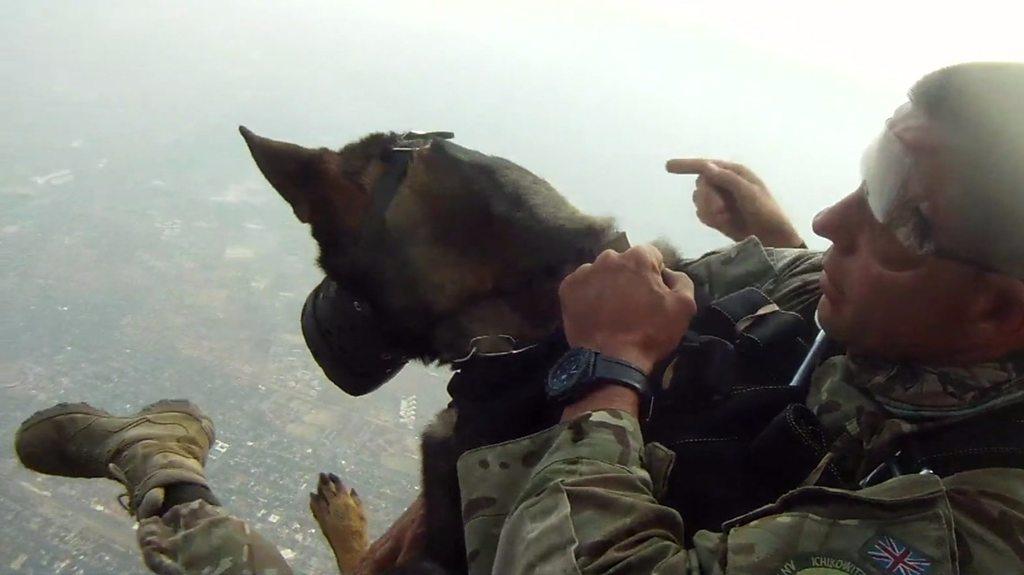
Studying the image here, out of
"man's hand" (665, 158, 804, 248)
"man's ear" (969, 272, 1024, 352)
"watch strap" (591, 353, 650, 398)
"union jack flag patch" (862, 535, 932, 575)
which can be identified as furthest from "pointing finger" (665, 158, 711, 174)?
"union jack flag patch" (862, 535, 932, 575)

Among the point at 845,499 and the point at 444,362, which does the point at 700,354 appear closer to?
the point at 845,499

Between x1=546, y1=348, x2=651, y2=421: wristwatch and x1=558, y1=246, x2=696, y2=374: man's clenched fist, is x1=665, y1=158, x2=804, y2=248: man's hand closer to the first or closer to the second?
x1=558, y1=246, x2=696, y2=374: man's clenched fist

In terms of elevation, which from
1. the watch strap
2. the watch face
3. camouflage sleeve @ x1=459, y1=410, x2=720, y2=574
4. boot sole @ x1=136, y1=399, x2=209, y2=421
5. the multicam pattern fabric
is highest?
the multicam pattern fabric

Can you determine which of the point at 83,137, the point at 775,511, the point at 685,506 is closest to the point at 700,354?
the point at 685,506

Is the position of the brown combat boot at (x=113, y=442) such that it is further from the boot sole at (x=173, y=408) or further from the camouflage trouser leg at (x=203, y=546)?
the camouflage trouser leg at (x=203, y=546)

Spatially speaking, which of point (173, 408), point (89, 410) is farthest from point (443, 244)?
point (89, 410)

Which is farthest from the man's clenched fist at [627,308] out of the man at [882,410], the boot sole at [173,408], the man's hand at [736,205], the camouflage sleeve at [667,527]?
the boot sole at [173,408]
